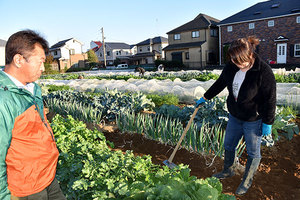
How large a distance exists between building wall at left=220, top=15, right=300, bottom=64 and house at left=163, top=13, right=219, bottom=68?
2895mm

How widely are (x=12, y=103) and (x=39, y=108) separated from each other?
32 centimetres

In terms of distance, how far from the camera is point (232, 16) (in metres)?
26.9

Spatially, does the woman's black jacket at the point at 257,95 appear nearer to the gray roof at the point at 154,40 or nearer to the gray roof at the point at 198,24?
the gray roof at the point at 198,24

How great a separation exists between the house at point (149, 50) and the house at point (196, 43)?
1214cm

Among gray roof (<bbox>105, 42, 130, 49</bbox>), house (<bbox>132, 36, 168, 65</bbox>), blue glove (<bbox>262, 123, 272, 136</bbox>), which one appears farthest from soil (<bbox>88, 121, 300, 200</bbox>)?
gray roof (<bbox>105, 42, 130, 49</bbox>)

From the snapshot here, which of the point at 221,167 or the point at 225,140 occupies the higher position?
the point at 225,140

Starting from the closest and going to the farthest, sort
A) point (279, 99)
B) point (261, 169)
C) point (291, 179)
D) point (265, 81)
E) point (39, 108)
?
1. point (39, 108)
2. point (265, 81)
3. point (291, 179)
4. point (261, 169)
5. point (279, 99)

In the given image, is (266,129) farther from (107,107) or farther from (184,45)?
(184,45)

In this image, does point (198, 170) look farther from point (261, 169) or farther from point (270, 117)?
point (270, 117)

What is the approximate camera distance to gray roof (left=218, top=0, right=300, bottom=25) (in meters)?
22.7

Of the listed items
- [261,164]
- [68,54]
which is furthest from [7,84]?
[68,54]

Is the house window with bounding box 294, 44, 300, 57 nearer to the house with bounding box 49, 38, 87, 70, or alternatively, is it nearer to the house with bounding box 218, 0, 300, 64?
the house with bounding box 218, 0, 300, 64

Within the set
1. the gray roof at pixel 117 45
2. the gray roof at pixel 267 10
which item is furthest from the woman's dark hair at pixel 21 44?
the gray roof at pixel 117 45

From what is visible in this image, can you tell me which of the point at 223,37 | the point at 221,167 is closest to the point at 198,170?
the point at 221,167
